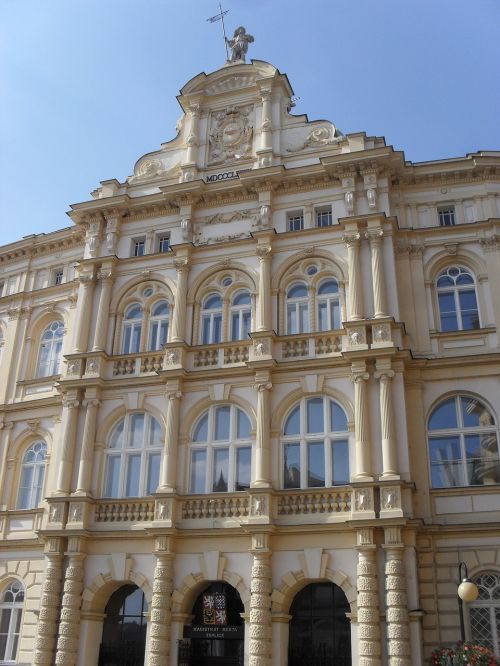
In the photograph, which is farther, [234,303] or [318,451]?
[234,303]

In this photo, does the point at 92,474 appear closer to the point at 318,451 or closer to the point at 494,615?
the point at 318,451

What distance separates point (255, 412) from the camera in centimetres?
2145

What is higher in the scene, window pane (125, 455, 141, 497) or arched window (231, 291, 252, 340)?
arched window (231, 291, 252, 340)

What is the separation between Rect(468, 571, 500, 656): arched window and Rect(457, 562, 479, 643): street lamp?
1.50ft

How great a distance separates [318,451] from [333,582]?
143 inches

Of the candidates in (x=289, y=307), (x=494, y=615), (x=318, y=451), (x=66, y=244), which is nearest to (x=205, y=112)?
(x=66, y=244)

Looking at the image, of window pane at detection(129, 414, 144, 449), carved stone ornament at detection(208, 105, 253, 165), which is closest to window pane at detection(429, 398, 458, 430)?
window pane at detection(129, 414, 144, 449)

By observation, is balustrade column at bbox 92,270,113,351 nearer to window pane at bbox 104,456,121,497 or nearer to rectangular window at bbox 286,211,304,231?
window pane at bbox 104,456,121,497

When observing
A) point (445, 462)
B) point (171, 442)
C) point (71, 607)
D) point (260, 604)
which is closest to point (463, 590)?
point (445, 462)

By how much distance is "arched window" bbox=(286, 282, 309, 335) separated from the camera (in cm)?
2283

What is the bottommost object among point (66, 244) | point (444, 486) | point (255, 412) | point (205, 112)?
point (444, 486)

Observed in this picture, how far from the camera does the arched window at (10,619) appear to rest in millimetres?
22141

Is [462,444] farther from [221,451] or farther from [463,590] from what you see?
[221,451]

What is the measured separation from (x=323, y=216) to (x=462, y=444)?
29.6ft
